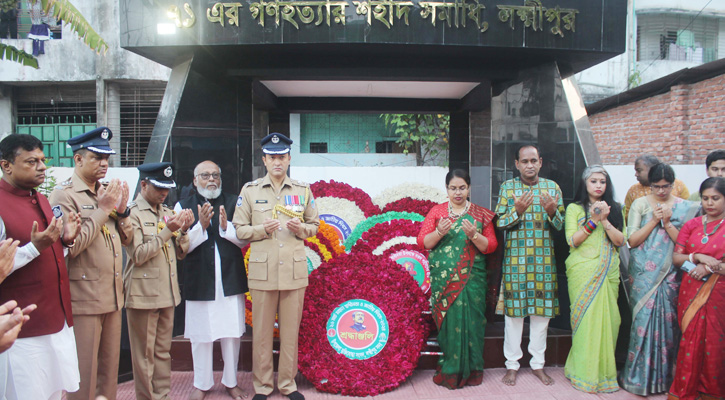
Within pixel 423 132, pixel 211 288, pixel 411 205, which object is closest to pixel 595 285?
pixel 211 288

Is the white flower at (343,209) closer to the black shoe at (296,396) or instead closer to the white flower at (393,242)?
the white flower at (393,242)

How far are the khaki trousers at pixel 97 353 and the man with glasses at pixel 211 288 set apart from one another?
76 cm

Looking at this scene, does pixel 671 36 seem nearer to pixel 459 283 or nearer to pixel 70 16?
pixel 459 283

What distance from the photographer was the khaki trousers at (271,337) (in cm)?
406

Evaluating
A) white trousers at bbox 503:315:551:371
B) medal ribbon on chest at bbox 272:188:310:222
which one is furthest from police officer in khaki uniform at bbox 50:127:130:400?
white trousers at bbox 503:315:551:371

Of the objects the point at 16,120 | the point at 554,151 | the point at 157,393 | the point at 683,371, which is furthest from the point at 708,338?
the point at 16,120

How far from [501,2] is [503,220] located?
2.33m

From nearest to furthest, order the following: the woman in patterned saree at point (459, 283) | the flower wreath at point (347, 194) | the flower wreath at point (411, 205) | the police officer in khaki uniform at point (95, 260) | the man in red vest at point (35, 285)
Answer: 1. the man in red vest at point (35, 285)
2. the police officer in khaki uniform at point (95, 260)
3. the woman in patterned saree at point (459, 283)
4. the flower wreath at point (411, 205)
5. the flower wreath at point (347, 194)

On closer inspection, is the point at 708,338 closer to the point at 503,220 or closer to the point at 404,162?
the point at 503,220

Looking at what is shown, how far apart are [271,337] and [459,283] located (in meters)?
1.62

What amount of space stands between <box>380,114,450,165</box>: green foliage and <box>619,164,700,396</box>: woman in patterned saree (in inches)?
387

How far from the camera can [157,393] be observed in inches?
153

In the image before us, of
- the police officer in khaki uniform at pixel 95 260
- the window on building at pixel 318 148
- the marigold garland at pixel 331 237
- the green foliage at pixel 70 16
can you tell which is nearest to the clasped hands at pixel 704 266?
the marigold garland at pixel 331 237

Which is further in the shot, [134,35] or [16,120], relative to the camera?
[16,120]
